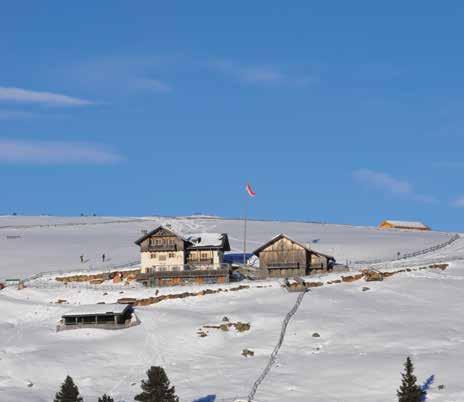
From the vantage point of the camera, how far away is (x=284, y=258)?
9944 centimetres

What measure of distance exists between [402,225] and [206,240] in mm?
75544

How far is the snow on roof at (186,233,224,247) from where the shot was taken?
100625mm

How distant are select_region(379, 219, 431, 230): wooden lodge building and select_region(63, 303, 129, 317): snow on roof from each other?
93076mm

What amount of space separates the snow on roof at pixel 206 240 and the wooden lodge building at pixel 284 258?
14.2ft

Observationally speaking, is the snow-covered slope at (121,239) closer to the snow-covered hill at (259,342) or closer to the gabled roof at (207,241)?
the gabled roof at (207,241)

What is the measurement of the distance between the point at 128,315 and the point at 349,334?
19408 mm

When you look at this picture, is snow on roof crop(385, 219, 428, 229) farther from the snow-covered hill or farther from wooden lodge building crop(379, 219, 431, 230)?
the snow-covered hill

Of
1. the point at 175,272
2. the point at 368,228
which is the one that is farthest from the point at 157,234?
the point at 368,228

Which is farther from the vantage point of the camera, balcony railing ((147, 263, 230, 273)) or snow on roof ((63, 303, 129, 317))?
balcony railing ((147, 263, 230, 273))

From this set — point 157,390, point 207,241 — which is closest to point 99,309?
point 207,241

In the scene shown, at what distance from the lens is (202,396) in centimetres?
6253

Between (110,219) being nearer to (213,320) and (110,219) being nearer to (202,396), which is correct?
(213,320)

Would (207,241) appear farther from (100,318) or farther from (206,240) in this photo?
(100,318)

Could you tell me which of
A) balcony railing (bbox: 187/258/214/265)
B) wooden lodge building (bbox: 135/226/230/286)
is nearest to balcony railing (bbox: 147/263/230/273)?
wooden lodge building (bbox: 135/226/230/286)
